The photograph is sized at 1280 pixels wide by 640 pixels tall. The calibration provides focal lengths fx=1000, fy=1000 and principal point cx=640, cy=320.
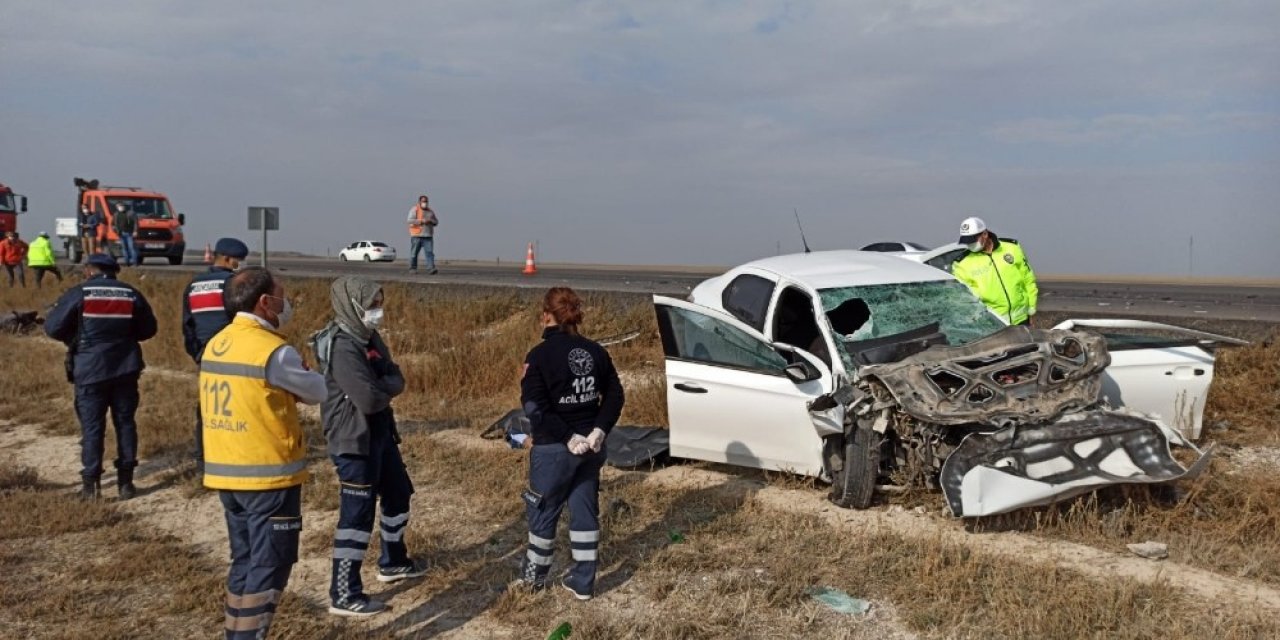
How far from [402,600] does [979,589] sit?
2900 mm

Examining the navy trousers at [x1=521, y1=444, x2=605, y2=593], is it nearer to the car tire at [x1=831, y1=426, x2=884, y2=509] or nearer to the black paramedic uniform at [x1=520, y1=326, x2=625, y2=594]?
the black paramedic uniform at [x1=520, y1=326, x2=625, y2=594]

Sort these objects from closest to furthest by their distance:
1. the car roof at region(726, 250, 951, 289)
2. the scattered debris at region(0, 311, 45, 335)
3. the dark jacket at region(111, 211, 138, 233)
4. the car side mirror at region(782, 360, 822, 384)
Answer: the car side mirror at region(782, 360, 822, 384)
the car roof at region(726, 250, 951, 289)
the scattered debris at region(0, 311, 45, 335)
the dark jacket at region(111, 211, 138, 233)

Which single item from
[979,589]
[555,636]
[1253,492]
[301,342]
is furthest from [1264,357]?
[301,342]

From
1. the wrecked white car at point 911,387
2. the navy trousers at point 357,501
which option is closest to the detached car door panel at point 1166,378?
the wrecked white car at point 911,387

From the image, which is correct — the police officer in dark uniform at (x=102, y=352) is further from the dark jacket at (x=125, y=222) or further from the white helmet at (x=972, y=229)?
the dark jacket at (x=125, y=222)

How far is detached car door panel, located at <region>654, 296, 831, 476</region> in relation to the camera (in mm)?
6504

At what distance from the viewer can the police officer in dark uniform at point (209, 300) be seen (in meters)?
7.21

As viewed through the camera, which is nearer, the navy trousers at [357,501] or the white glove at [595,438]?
the white glove at [595,438]

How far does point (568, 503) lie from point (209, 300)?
147 inches

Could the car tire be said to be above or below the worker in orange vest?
below

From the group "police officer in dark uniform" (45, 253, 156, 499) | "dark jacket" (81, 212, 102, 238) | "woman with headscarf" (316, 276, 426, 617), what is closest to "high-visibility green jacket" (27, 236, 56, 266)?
"dark jacket" (81, 212, 102, 238)

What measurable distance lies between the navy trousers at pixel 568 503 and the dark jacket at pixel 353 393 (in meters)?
0.78

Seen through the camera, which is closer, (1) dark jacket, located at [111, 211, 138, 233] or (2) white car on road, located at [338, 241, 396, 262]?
(1) dark jacket, located at [111, 211, 138, 233]

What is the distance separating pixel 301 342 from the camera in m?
14.5
